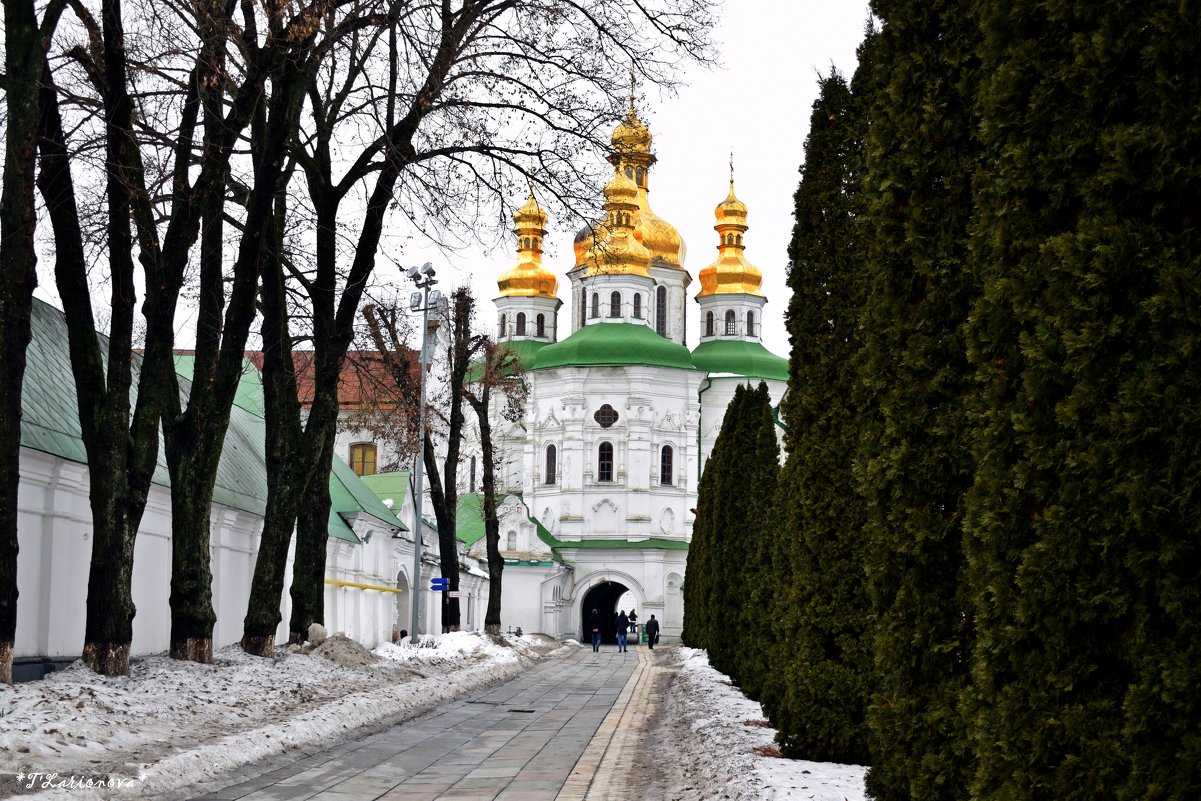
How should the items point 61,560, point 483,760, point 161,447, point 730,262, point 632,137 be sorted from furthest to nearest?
1. point 730,262
2. point 161,447
3. point 632,137
4. point 61,560
5. point 483,760

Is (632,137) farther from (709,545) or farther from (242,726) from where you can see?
(709,545)

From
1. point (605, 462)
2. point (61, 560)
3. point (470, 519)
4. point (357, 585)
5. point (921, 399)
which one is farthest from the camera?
point (605, 462)

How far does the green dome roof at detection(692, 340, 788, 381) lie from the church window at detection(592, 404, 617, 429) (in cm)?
816

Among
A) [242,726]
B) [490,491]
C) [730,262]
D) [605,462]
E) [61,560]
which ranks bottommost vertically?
[242,726]

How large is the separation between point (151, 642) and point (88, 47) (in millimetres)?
10257

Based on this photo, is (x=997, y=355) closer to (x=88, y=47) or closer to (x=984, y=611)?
(x=984, y=611)

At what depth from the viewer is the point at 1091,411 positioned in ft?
14.7

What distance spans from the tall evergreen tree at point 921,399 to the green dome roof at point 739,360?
64193mm

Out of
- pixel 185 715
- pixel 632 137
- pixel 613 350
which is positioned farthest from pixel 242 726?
pixel 613 350

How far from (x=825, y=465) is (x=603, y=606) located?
6094 cm

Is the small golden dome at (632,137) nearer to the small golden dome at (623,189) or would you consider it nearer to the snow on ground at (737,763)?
the snow on ground at (737,763)

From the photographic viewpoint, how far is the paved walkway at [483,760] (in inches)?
367

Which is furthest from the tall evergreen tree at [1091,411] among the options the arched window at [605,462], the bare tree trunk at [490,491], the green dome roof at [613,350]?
the arched window at [605,462]

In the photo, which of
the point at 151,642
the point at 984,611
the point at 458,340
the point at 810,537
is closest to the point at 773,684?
the point at 810,537
